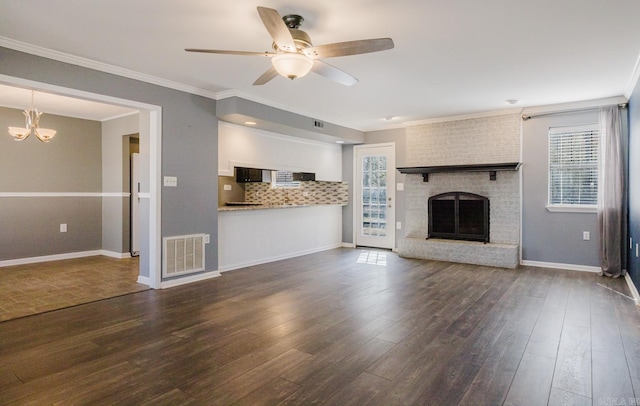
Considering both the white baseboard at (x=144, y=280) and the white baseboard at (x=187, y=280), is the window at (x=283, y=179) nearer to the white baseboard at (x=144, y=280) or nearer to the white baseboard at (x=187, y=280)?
the white baseboard at (x=187, y=280)

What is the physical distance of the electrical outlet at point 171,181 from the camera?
4258mm

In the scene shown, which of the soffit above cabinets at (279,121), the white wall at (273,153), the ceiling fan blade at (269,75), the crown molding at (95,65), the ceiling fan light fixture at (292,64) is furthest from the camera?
the white wall at (273,153)

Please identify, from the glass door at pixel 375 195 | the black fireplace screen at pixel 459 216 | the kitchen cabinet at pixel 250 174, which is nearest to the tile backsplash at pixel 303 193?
the glass door at pixel 375 195

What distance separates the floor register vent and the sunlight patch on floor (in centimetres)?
246

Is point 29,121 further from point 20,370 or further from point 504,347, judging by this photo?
point 504,347

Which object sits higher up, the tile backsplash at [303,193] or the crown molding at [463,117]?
the crown molding at [463,117]

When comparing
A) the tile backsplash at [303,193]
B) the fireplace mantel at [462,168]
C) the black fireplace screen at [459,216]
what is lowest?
the black fireplace screen at [459,216]

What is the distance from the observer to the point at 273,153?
5.92 meters

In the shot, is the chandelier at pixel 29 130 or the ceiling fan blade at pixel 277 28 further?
the chandelier at pixel 29 130

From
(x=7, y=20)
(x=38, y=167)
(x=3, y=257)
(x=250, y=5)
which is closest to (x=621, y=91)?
(x=250, y=5)

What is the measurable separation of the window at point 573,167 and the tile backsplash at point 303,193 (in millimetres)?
3583

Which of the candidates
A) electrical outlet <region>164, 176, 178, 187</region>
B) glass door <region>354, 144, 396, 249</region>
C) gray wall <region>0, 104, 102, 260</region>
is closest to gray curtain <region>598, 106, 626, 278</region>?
glass door <region>354, 144, 396, 249</region>

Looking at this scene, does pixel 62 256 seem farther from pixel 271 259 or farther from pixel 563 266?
pixel 563 266

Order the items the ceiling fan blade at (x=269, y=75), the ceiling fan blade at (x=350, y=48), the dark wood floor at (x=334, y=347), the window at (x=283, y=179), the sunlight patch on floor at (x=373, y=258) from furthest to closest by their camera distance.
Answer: the window at (x=283, y=179)
the sunlight patch on floor at (x=373, y=258)
the ceiling fan blade at (x=269, y=75)
the ceiling fan blade at (x=350, y=48)
the dark wood floor at (x=334, y=347)
